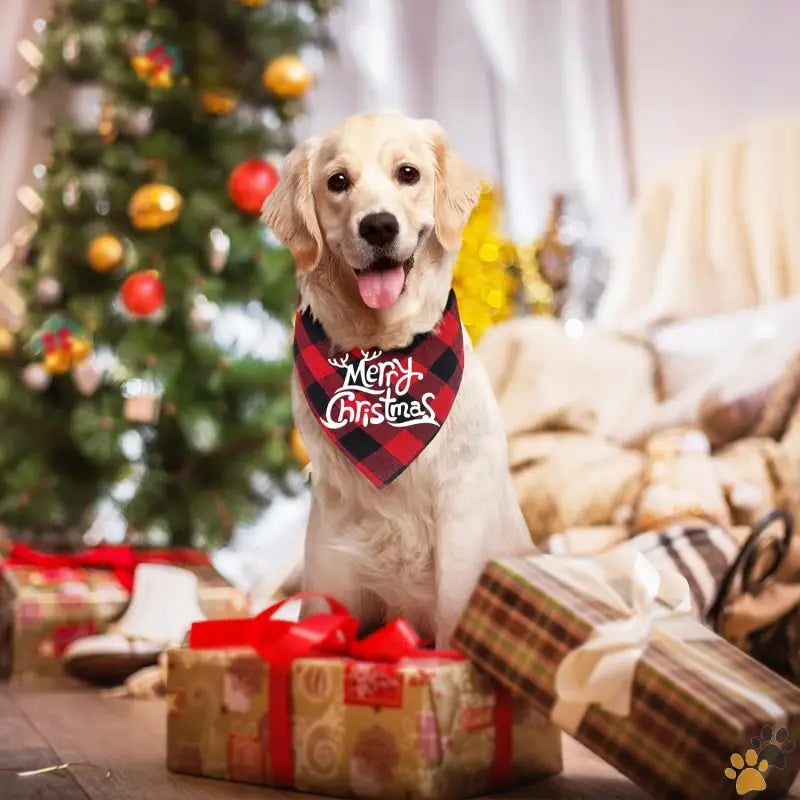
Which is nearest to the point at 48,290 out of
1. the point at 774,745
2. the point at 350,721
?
the point at 350,721

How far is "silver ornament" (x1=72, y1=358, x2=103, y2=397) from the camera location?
3.12m

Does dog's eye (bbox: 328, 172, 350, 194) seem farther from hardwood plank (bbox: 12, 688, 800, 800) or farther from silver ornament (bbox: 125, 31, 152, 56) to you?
silver ornament (bbox: 125, 31, 152, 56)

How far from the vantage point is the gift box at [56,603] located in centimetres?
237

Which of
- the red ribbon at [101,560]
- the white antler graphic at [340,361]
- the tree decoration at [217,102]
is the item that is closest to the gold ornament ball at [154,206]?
the tree decoration at [217,102]

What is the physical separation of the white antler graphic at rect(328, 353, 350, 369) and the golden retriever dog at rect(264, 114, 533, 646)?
0.06 feet

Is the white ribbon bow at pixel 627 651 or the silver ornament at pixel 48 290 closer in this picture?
the white ribbon bow at pixel 627 651

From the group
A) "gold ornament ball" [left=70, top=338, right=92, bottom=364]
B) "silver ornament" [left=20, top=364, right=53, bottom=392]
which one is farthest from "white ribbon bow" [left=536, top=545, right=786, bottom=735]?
"silver ornament" [left=20, top=364, right=53, bottom=392]

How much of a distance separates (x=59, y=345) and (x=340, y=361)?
1902 millimetres

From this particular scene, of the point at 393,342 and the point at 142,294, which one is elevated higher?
the point at 142,294

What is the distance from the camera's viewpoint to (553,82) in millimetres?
4320

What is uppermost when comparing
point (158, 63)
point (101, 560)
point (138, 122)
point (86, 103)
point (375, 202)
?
point (86, 103)

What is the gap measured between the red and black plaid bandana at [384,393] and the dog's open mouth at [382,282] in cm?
9

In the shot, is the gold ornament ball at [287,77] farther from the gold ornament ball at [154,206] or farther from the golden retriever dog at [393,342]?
the golden retriever dog at [393,342]

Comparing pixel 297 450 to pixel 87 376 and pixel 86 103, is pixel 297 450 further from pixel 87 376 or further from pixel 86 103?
pixel 86 103
